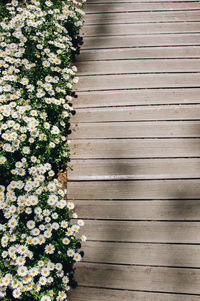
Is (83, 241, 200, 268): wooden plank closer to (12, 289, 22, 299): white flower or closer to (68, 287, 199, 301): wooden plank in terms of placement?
(68, 287, 199, 301): wooden plank

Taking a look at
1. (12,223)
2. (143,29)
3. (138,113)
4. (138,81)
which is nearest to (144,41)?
(143,29)

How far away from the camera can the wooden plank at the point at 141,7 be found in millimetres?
3527

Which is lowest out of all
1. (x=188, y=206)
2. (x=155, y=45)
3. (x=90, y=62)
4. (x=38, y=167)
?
(x=188, y=206)

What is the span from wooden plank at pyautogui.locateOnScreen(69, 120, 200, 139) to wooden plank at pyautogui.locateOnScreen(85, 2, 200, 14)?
198cm

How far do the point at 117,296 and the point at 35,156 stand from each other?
4.38ft

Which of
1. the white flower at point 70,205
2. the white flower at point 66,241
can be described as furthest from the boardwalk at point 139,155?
the white flower at point 66,241

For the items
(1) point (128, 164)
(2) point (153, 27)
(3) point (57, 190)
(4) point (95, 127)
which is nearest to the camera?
(3) point (57, 190)

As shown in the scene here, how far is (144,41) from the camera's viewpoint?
10.6ft

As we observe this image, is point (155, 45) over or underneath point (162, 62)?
over

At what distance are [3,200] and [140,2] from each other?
336 centimetres

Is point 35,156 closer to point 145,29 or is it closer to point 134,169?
point 134,169

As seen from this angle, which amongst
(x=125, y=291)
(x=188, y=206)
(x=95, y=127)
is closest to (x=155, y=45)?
(x=95, y=127)

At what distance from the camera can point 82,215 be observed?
7.11 ft

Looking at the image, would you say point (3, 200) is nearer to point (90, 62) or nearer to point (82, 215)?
point (82, 215)
